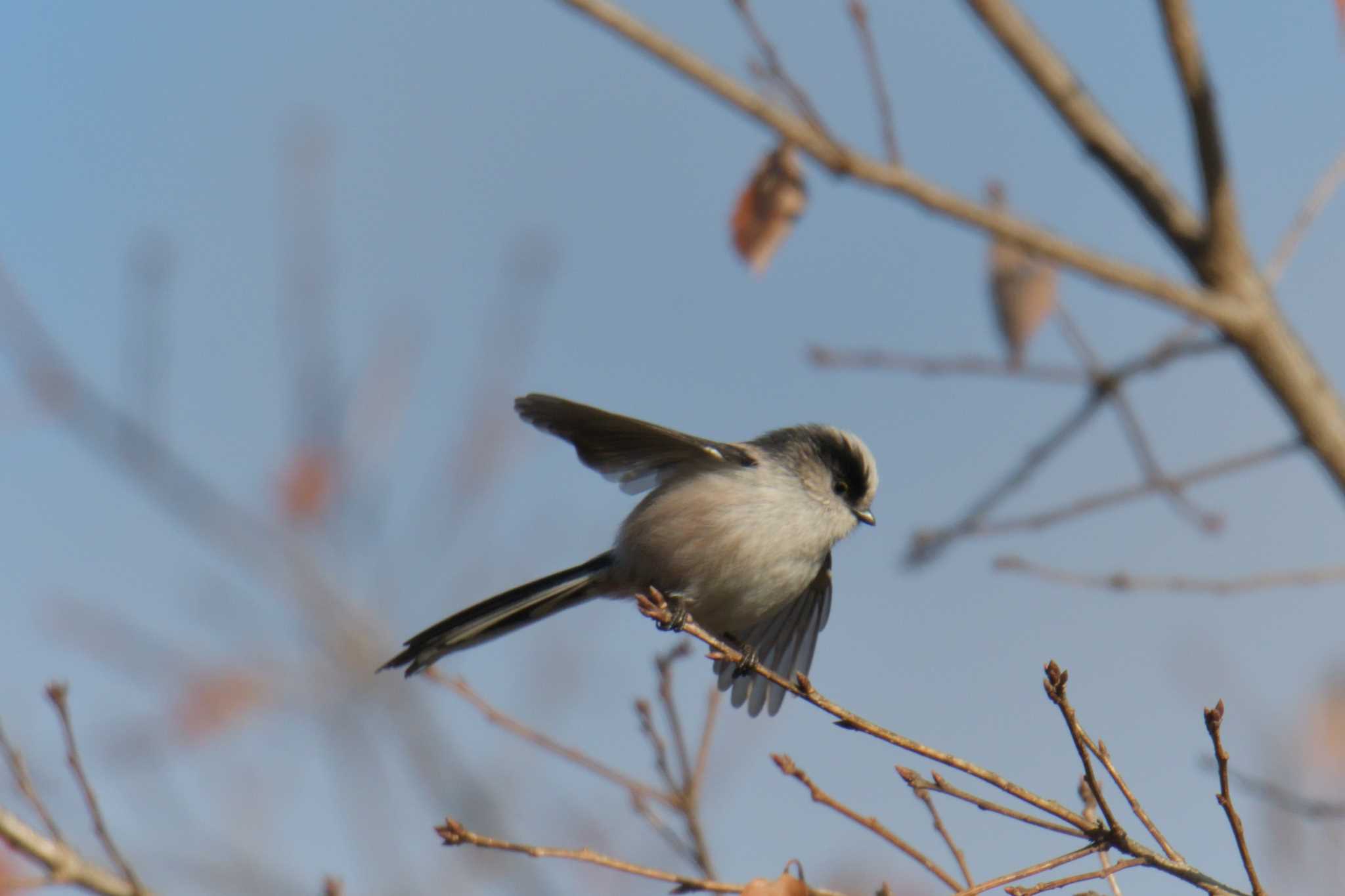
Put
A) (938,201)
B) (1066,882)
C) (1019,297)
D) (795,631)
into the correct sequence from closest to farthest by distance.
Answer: (1066,882) → (938,201) → (1019,297) → (795,631)

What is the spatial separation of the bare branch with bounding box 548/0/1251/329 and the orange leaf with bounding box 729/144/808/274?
28 cm

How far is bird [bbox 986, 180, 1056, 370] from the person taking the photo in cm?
307

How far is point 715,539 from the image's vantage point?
2979 mm

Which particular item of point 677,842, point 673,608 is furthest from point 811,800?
point 673,608

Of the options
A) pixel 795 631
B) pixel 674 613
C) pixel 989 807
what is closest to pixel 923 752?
pixel 989 807

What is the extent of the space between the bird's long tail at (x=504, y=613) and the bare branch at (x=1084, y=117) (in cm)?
150

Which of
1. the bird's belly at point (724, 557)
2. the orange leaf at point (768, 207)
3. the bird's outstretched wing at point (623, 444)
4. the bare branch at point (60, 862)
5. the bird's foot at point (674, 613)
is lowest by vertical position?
the bare branch at point (60, 862)

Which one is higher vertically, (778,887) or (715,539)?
(715,539)

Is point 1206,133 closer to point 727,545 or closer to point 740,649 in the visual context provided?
point 727,545

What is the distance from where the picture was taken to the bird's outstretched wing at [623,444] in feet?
9.10

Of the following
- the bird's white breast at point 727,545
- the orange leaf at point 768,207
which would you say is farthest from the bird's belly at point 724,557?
the orange leaf at point 768,207

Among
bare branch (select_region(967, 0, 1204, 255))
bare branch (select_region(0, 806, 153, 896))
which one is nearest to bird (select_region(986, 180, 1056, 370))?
bare branch (select_region(967, 0, 1204, 255))

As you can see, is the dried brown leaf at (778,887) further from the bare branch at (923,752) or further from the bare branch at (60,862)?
the bare branch at (60,862)

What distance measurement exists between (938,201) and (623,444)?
97 centimetres
